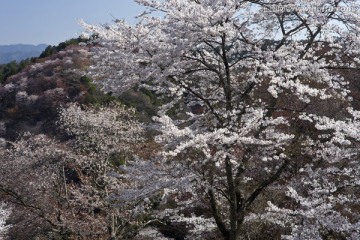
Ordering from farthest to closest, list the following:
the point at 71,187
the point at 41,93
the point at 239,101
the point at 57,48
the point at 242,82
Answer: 1. the point at 57,48
2. the point at 41,93
3. the point at 71,187
4. the point at 242,82
5. the point at 239,101

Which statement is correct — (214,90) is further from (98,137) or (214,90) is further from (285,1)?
(98,137)

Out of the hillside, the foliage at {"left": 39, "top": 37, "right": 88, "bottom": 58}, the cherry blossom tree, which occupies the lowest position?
the cherry blossom tree

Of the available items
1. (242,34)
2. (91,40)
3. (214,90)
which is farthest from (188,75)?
(91,40)

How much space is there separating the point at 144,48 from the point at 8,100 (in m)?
Result: 28.5

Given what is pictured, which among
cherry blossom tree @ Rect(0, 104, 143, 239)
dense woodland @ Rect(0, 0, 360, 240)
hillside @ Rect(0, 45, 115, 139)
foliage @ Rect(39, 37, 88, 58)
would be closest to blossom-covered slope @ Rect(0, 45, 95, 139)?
hillside @ Rect(0, 45, 115, 139)

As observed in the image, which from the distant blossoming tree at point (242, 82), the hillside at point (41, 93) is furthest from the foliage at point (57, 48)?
the distant blossoming tree at point (242, 82)

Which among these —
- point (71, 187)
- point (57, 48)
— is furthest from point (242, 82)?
point (57, 48)

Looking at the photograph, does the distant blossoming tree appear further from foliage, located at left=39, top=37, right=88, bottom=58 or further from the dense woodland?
foliage, located at left=39, top=37, right=88, bottom=58

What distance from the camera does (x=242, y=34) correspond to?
729 cm

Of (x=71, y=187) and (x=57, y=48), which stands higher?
(x=57, y=48)

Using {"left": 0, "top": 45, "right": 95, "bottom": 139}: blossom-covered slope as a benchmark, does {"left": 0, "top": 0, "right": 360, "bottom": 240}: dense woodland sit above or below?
below

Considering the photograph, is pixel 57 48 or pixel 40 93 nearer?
pixel 40 93

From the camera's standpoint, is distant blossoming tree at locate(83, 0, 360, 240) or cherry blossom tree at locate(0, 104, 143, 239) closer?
distant blossoming tree at locate(83, 0, 360, 240)

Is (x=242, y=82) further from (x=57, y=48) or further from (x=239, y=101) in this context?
(x=57, y=48)
